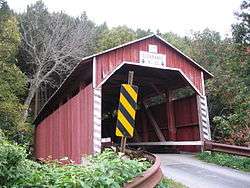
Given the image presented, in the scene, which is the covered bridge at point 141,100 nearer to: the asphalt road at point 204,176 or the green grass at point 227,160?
the green grass at point 227,160

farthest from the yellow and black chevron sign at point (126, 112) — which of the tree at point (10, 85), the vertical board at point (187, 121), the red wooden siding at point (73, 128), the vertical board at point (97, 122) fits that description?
the tree at point (10, 85)

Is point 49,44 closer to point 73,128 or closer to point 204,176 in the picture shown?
point 73,128

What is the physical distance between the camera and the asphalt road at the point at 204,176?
7535 millimetres

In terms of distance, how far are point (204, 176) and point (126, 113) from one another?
341 cm

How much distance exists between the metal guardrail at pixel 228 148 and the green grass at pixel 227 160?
18 centimetres

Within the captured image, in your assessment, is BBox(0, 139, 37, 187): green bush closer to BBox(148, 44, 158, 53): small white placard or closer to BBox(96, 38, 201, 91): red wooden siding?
BBox(96, 38, 201, 91): red wooden siding

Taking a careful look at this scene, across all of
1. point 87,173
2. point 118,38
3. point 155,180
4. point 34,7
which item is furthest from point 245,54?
point 34,7

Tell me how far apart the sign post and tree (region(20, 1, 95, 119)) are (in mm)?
21379

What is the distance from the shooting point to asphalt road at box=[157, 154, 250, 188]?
7535 millimetres

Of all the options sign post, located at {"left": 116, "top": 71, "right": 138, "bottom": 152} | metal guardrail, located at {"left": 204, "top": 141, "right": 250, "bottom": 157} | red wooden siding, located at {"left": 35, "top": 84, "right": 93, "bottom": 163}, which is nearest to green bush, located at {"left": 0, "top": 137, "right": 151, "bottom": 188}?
sign post, located at {"left": 116, "top": 71, "right": 138, "bottom": 152}

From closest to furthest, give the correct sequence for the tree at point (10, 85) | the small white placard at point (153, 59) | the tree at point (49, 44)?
the small white placard at point (153, 59) → the tree at point (10, 85) → the tree at point (49, 44)

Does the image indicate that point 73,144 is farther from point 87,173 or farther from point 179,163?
point 87,173

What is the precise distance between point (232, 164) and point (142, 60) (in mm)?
→ 5129

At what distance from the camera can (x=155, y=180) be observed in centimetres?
Result: 525
